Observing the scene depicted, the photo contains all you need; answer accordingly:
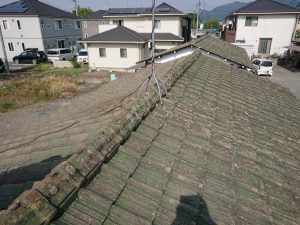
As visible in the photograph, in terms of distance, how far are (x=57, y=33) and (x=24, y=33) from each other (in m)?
5.98

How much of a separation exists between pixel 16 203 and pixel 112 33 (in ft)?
103

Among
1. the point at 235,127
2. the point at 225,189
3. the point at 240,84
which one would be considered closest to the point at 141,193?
the point at 225,189

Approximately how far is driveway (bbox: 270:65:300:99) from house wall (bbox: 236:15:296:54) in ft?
22.9

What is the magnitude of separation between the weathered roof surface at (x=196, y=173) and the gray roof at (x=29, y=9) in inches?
1652

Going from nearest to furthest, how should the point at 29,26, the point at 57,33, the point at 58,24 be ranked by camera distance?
the point at 29,26
the point at 57,33
the point at 58,24

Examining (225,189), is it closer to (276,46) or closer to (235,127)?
(235,127)

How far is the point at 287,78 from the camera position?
95.3 ft

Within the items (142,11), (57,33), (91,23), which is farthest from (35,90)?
(91,23)

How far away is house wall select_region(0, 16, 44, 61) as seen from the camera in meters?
38.6

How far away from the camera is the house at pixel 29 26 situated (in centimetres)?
3850

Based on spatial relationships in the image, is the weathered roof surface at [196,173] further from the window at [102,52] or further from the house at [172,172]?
the window at [102,52]

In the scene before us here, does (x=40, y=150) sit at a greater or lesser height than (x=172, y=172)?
lesser

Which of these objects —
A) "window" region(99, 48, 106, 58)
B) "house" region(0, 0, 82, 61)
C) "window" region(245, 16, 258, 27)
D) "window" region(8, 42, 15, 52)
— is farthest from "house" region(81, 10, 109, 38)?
"window" region(245, 16, 258, 27)

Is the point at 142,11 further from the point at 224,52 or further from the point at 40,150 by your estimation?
the point at 40,150
